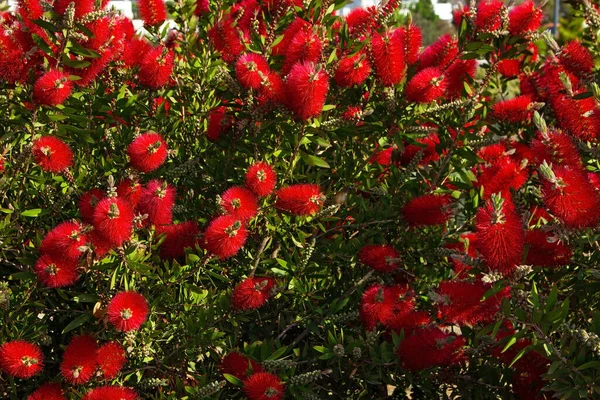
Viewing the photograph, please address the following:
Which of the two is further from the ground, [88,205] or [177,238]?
[88,205]

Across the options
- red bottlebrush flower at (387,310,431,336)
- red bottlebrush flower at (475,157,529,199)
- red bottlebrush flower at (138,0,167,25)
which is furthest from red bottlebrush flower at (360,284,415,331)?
red bottlebrush flower at (138,0,167,25)

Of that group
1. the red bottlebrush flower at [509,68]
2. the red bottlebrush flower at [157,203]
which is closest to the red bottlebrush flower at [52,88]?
the red bottlebrush flower at [157,203]

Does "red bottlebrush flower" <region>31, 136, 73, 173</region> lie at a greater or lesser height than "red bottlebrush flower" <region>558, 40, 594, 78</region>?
greater

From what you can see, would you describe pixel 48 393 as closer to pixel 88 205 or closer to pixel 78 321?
pixel 78 321

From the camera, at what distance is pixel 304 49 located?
7.61ft

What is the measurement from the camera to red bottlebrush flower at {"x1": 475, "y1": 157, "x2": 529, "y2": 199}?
2.54 meters

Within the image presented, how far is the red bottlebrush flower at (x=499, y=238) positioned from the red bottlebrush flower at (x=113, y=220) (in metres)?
0.84

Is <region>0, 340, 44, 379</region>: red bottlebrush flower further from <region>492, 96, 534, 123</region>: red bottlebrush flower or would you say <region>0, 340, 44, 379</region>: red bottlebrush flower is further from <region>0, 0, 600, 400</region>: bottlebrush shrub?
<region>492, 96, 534, 123</region>: red bottlebrush flower

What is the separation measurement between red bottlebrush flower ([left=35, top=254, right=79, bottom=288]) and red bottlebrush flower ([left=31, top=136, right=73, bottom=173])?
10.5 inches

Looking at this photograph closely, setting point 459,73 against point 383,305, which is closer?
point 383,305

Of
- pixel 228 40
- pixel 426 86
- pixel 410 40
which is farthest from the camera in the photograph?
pixel 228 40

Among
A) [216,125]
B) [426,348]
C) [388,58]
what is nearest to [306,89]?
[388,58]

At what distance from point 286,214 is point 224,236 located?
410 mm

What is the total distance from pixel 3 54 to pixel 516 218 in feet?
4.85
